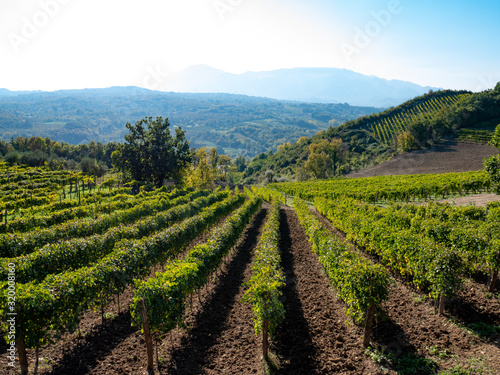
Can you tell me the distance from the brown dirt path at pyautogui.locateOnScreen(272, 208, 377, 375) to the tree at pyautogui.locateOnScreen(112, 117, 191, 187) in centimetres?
4679

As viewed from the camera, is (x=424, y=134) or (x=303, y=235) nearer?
(x=303, y=235)

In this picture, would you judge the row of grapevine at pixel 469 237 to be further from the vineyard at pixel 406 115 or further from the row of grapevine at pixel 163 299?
the vineyard at pixel 406 115

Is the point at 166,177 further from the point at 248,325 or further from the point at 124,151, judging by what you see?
the point at 248,325

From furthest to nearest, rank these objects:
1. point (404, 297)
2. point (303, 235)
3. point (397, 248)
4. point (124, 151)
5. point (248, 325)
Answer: point (124, 151)
point (303, 235)
point (397, 248)
point (404, 297)
point (248, 325)

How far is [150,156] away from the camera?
5644 cm

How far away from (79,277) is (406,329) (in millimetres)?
12423

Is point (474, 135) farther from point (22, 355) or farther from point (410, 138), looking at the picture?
point (22, 355)

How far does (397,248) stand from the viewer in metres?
13.5

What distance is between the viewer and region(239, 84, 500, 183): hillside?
74019 mm

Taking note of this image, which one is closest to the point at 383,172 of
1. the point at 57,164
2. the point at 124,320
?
the point at 124,320

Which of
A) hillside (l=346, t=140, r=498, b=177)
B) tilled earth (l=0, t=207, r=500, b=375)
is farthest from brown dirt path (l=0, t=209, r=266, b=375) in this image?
hillside (l=346, t=140, r=498, b=177)

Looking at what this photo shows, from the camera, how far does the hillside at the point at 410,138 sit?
2914 inches

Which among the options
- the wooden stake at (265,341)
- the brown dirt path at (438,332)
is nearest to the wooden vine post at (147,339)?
the wooden stake at (265,341)

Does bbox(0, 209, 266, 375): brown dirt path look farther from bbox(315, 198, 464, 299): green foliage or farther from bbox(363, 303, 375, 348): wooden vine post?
bbox(315, 198, 464, 299): green foliage
